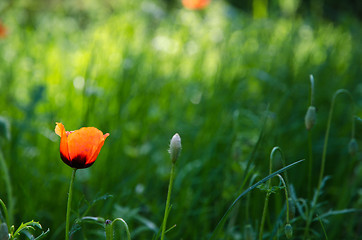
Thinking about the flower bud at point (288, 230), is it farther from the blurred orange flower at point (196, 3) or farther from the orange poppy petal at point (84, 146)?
the blurred orange flower at point (196, 3)

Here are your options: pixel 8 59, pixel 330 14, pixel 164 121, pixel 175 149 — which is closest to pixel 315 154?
pixel 164 121

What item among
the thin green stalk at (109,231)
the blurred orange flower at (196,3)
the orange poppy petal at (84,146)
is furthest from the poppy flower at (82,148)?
the blurred orange flower at (196,3)

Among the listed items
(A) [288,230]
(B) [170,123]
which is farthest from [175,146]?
(B) [170,123]

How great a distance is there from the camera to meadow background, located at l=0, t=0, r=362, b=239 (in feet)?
4.53

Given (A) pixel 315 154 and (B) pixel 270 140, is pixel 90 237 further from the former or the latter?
(A) pixel 315 154

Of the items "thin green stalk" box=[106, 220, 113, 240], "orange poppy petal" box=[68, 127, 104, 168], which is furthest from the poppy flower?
"thin green stalk" box=[106, 220, 113, 240]

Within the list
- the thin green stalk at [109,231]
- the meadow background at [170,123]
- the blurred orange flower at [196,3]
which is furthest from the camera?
the blurred orange flower at [196,3]

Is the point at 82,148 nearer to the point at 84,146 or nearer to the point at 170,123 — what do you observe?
the point at 84,146

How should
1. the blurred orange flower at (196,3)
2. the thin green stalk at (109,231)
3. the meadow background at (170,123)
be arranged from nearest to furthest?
the thin green stalk at (109,231) → the meadow background at (170,123) → the blurred orange flower at (196,3)

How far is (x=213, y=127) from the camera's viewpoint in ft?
6.15

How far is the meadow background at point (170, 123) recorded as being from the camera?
4.53 feet

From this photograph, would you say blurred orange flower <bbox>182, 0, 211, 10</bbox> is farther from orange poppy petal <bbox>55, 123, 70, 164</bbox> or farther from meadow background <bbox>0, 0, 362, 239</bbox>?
orange poppy petal <bbox>55, 123, 70, 164</bbox>

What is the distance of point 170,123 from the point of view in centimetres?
203

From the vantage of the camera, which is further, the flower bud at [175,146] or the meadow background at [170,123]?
the meadow background at [170,123]
